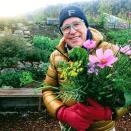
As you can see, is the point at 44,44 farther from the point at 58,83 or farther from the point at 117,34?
the point at 58,83

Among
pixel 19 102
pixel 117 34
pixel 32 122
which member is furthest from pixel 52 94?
pixel 117 34

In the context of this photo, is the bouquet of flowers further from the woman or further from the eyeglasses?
the eyeglasses

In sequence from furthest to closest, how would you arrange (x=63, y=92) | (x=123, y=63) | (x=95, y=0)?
(x=95, y=0)
(x=63, y=92)
(x=123, y=63)

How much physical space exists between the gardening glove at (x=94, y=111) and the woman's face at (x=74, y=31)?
58 cm

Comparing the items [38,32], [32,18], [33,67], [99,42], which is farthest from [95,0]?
[99,42]

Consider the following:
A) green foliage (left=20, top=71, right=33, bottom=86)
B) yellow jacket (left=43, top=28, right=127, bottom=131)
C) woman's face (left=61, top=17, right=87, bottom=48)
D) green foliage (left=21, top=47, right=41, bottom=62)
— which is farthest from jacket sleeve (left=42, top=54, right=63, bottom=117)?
green foliage (left=21, top=47, right=41, bottom=62)

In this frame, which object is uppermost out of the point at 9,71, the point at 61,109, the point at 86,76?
the point at 86,76

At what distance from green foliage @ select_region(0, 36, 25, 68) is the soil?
115 cm

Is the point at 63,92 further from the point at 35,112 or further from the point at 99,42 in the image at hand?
the point at 35,112

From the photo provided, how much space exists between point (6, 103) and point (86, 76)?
15.1 ft

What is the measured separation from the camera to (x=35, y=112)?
696 centimetres

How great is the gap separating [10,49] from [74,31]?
15.0ft

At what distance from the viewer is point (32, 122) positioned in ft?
21.7

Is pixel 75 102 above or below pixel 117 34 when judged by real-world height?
above
